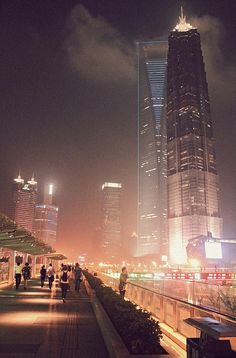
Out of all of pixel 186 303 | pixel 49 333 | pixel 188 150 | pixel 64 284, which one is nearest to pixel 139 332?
pixel 186 303

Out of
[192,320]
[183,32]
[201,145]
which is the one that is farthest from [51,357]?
[183,32]

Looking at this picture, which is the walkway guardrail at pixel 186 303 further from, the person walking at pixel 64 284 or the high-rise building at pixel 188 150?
the high-rise building at pixel 188 150

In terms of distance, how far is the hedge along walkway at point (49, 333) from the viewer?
22.9ft

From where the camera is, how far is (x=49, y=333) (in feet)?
29.1

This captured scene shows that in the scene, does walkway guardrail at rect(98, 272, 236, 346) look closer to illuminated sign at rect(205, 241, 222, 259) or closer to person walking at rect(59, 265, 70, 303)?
person walking at rect(59, 265, 70, 303)

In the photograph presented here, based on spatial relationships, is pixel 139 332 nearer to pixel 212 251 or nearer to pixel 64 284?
pixel 64 284

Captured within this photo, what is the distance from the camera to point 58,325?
32.9 ft

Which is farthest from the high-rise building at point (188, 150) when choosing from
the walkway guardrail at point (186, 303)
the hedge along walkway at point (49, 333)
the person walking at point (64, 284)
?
the hedge along walkway at point (49, 333)

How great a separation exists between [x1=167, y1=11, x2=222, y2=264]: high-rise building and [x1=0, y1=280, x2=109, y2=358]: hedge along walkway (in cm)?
14492

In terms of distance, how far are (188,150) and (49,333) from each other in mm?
161366

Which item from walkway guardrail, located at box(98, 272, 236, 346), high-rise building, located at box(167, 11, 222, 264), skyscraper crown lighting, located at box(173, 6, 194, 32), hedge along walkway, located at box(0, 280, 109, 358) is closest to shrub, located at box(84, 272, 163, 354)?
hedge along walkway, located at box(0, 280, 109, 358)

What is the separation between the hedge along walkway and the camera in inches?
275

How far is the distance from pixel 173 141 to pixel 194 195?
1280 inches

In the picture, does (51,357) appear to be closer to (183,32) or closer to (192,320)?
(192,320)
